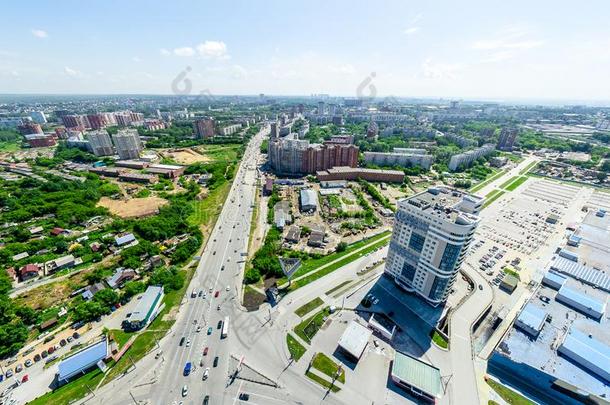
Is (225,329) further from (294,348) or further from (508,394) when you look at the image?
(508,394)

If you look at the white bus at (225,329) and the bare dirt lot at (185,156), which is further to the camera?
the bare dirt lot at (185,156)

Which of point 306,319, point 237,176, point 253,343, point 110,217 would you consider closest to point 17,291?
point 110,217

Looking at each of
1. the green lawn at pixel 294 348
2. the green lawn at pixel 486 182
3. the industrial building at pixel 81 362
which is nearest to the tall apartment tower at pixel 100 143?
the industrial building at pixel 81 362

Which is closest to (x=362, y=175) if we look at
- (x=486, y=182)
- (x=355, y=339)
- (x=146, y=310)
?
(x=486, y=182)

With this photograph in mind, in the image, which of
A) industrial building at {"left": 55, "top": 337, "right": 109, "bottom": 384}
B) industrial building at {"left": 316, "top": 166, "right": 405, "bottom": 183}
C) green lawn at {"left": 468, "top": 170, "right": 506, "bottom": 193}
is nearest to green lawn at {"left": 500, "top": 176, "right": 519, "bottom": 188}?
green lawn at {"left": 468, "top": 170, "right": 506, "bottom": 193}

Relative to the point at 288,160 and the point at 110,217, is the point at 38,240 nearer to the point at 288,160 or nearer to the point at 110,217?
the point at 110,217

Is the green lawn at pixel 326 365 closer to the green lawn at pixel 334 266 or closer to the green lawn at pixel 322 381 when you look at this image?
the green lawn at pixel 322 381
